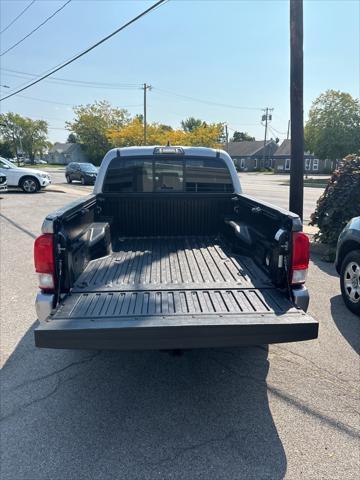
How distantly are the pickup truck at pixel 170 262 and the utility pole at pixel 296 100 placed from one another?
337 centimetres

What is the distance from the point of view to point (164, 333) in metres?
2.32

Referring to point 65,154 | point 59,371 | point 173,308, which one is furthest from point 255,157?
point 173,308

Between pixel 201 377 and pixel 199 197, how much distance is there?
8.00 feet

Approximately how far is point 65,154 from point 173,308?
9166 centimetres

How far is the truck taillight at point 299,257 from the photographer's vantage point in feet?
9.34

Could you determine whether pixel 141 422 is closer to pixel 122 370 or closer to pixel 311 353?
pixel 122 370

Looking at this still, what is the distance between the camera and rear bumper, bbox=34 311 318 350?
7.56ft

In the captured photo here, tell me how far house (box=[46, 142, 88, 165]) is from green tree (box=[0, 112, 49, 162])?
4.69 m

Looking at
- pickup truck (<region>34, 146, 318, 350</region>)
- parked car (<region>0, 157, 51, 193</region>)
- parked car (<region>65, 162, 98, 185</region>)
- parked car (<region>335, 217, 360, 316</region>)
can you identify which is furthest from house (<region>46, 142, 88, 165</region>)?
parked car (<region>335, 217, 360, 316</region>)

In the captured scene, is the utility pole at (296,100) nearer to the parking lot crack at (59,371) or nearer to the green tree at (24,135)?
the parking lot crack at (59,371)

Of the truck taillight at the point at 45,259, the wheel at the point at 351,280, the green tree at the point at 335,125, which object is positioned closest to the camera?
the truck taillight at the point at 45,259

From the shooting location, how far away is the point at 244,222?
14.1 feet

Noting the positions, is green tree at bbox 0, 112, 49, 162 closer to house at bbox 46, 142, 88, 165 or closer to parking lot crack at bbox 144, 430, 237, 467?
house at bbox 46, 142, 88, 165

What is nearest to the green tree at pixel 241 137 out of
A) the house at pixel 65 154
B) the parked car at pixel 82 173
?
the house at pixel 65 154
